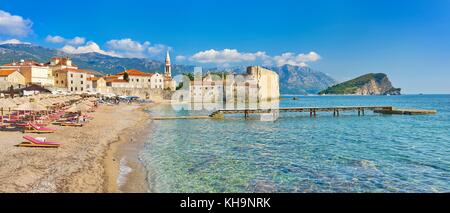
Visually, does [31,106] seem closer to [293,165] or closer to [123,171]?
[123,171]

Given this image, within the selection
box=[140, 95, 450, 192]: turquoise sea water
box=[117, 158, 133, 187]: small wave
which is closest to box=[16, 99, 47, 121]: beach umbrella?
box=[140, 95, 450, 192]: turquoise sea water

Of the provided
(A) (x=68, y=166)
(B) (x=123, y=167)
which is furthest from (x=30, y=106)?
(A) (x=68, y=166)

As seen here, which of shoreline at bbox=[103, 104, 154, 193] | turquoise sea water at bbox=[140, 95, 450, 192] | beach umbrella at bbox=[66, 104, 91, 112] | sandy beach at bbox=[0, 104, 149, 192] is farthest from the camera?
beach umbrella at bbox=[66, 104, 91, 112]

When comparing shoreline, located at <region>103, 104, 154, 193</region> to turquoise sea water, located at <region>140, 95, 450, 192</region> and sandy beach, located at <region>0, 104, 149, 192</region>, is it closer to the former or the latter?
sandy beach, located at <region>0, 104, 149, 192</region>

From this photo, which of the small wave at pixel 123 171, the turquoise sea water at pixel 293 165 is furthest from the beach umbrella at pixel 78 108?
the small wave at pixel 123 171

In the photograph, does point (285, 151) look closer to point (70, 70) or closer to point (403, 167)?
point (403, 167)

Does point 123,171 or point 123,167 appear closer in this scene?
point 123,171

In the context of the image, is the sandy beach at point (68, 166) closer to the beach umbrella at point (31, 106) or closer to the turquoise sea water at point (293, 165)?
the turquoise sea water at point (293, 165)

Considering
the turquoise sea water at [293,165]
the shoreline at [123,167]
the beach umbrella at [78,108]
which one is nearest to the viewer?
the shoreline at [123,167]

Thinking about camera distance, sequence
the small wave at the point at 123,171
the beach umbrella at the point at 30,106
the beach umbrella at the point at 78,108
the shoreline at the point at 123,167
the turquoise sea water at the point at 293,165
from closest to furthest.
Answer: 1. the shoreline at the point at 123,167
2. the small wave at the point at 123,171
3. the turquoise sea water at the point at 293,165
4. the beach umbrella at the point at 30,106
5. the beach umbrella at the point at 78,108

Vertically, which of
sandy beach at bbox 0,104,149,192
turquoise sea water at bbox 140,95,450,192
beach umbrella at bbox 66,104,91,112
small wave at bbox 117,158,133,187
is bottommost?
turquoise sea water at bbox 140,95,450,192

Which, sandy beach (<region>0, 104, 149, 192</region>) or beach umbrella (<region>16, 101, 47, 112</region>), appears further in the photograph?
beach umbrella (<region>16, 101, 47, 112</region>)

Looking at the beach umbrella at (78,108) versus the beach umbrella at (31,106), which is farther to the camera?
the beach umbrella at (78,108)
